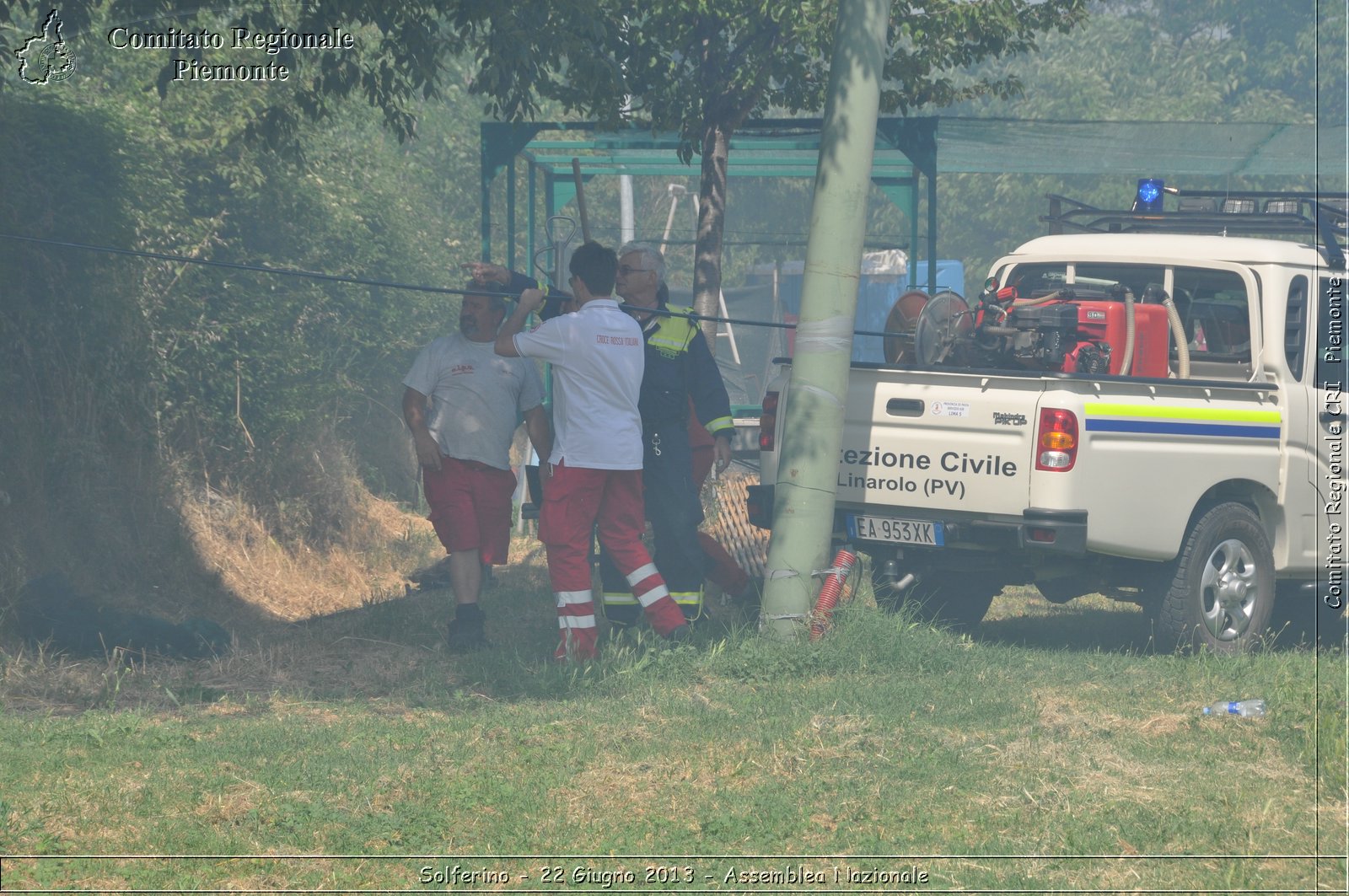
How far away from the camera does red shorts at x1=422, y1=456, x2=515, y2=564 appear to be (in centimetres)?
796

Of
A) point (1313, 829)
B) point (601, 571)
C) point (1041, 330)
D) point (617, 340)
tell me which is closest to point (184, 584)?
point (601, 571)

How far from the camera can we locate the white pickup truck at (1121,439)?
23.3ft

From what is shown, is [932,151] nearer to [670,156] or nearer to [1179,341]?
[670,156]

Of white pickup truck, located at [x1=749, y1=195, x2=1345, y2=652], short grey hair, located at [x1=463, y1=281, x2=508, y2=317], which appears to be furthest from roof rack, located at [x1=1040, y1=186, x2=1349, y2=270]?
short grey hair, located at [x1=463, y1=281, x2=508, y2=317]

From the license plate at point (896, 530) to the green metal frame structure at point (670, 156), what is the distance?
2956 mm

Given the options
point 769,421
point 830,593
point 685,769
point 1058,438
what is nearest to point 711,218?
point 769,421

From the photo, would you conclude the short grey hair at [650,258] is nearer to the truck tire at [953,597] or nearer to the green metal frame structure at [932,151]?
the truck tire at [953,597]

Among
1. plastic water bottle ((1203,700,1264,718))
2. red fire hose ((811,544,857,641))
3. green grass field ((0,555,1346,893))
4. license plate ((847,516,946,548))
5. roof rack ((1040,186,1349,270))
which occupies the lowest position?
green grass field ((0,555,1346,893))

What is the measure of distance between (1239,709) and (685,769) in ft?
7.73

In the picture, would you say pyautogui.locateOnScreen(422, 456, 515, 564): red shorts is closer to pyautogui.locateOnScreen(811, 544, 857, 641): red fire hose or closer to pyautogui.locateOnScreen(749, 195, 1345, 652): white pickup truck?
pyautogui.locateOnScreen(749, 195, 1345, 652): white pickup truck

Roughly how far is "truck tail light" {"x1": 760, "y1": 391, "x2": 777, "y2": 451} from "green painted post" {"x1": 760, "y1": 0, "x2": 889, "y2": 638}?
0.71m

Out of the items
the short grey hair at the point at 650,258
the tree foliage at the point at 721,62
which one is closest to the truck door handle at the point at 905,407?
the short grey hair at the point at 650,258

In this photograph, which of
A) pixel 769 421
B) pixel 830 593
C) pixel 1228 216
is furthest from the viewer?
pixel 1228 216

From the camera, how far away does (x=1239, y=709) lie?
6.08m
